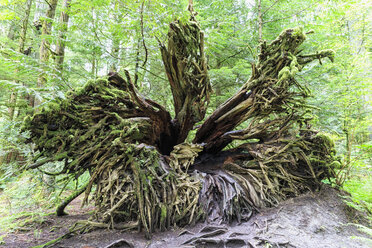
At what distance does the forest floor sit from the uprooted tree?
0.17 m

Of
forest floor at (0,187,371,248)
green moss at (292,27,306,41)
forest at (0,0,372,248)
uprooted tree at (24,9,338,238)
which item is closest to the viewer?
forest floor at (0,187,371,248)

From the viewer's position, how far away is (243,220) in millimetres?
3000

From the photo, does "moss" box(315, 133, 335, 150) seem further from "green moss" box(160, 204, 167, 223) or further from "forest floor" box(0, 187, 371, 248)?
"green moss" box(160, 204, 167, 223)

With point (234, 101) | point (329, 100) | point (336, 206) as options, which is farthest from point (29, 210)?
point (329, 100)

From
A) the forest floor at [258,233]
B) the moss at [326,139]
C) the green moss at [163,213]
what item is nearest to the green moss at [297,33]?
the moss at [326,139]

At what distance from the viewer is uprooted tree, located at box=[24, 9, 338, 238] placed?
2.77m

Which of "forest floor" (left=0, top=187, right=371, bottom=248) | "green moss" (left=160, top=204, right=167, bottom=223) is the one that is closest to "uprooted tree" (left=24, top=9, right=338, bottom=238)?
"green moss" (left=160, top=204, right=167, bottom=223)

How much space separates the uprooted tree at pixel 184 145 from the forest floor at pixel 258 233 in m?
0.17

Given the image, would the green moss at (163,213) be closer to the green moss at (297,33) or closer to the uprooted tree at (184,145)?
the uprooted tree at (184,145)

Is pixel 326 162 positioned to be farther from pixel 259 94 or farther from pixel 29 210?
pixel 29 210

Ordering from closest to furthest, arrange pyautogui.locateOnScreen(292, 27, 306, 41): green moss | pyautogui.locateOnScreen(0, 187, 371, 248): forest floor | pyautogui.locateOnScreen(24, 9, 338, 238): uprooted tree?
pyautogui.locateOnScreen(0, 187, 371, 248): forest floor
pyautogui.locateOnScreen(24, 9, 338, 238): uprooted tree
pyautogui.locateOnScreen(292, 27, 306, 41): green moss

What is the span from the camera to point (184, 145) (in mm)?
3699

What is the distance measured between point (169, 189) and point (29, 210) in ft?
9.93

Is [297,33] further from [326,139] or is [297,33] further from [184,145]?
[184,145]
